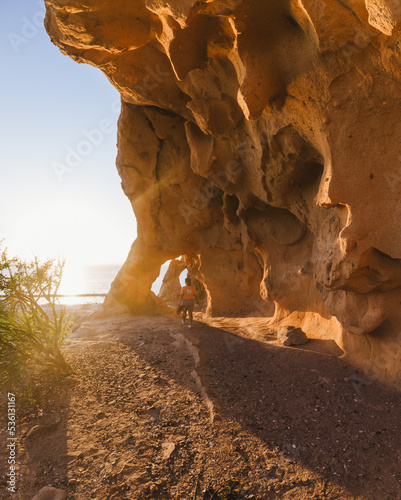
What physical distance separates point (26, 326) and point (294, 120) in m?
5.75

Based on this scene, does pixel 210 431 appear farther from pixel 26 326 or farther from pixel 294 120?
pixel 294 120

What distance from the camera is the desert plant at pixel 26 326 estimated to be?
4.57m

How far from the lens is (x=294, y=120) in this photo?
5.09 metres

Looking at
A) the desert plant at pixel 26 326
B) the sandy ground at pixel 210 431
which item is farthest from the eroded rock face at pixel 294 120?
the desert plant at pixel 26 326

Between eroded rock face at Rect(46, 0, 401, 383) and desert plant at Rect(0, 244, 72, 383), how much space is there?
4.57 metres

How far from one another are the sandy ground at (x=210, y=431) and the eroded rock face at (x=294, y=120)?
126cm

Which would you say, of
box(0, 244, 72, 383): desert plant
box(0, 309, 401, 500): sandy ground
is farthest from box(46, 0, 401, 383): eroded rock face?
box(0, 244, 72, 383): desert plant

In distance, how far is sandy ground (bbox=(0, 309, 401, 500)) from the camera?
2.71m

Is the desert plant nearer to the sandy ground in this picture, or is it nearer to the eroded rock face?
the sandy ground

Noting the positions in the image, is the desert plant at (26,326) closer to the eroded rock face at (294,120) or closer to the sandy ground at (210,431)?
the sandy ground at (210,431)

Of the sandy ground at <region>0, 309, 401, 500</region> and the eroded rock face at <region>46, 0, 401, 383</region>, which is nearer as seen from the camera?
the sandy ground at <region>0, 309, 401, 500</region>

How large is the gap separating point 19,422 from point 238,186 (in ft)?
23.5

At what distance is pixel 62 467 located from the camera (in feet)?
9.34

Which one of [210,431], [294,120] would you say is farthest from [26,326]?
[294,120]
